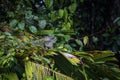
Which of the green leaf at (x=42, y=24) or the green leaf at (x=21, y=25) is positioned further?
the green leaf at (x=42, y=24)

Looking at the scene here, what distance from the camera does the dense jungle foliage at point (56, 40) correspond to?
2244 millimetres

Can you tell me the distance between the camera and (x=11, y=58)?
2135mm

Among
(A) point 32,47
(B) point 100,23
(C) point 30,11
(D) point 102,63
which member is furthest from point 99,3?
(A) point 32,47

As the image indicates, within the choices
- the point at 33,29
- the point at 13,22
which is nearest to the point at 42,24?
the point at 33,29

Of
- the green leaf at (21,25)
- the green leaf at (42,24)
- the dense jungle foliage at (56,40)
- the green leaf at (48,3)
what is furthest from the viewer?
the green leaf at (48,3)

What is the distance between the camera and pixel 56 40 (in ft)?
9.08

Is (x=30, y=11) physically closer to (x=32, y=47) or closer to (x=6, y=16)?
(x=6, y=16)

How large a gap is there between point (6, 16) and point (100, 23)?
4.22ft

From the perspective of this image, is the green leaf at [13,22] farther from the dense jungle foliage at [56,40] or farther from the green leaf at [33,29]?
the green leaf at [33,29]

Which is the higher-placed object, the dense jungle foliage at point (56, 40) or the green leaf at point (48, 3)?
the green leaf at point (48, 3)

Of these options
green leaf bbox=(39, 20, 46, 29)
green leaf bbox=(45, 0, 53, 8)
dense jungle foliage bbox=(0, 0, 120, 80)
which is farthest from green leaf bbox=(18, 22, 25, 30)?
green leaf bbox=(45, 0, 53, 8)

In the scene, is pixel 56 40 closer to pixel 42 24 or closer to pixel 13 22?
pixel 42 24

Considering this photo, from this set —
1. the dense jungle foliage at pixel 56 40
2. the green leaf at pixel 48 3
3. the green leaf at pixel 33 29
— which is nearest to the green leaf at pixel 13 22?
the dense jungle foliage at pixel 56 40

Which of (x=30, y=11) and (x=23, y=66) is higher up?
Result: (x=30, y=11)
